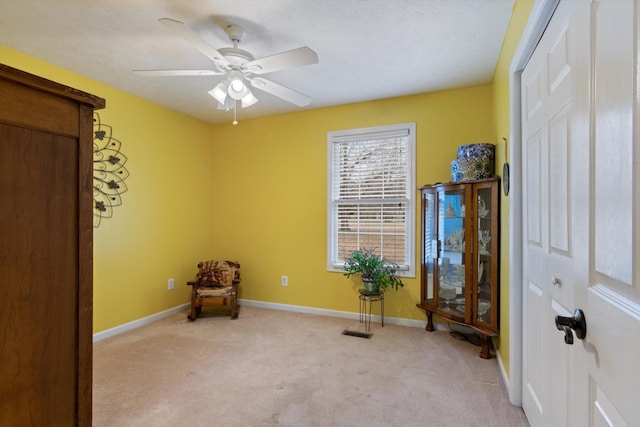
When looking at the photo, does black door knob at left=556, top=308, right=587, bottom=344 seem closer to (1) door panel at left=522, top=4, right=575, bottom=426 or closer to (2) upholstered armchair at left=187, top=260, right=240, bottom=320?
(1) door panel at left=522, top=4, right=575, bottom=426

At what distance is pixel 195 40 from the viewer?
1828 mm

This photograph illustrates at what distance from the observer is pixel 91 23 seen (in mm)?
2150


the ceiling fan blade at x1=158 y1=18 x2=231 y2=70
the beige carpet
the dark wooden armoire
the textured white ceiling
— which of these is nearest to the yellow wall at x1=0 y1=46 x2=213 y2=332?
the textured white ceiling

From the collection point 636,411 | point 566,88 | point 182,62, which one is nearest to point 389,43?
point 566,88

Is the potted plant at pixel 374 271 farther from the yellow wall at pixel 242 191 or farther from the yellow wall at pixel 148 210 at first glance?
the yellow wall at pixel 148 210

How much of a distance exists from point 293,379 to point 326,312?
153cm

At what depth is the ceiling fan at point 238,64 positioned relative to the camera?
1.88 metres

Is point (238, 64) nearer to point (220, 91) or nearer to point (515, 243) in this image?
point (220, 91)

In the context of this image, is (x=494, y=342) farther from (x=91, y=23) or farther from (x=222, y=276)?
(x=91, y=23)

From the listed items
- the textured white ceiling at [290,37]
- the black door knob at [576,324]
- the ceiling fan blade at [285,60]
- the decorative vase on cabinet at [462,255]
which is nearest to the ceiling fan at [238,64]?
the ceiling fan blade at [285,60]

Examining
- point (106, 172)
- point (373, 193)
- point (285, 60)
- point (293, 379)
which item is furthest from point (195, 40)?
point (373, 193)

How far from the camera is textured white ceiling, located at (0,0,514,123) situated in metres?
2.00

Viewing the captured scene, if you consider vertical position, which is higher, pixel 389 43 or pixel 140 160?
pixel 389 43

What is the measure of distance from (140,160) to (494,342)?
154 inches
